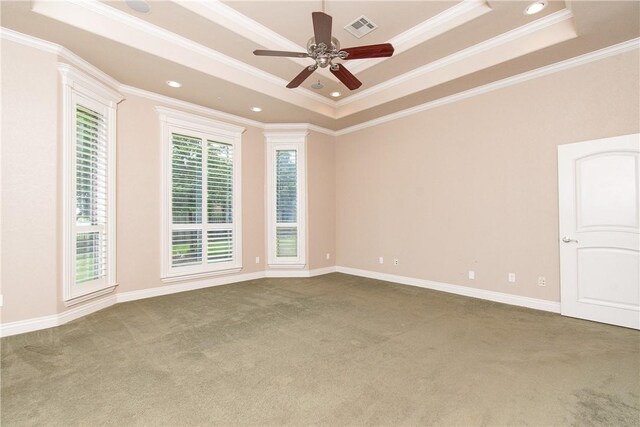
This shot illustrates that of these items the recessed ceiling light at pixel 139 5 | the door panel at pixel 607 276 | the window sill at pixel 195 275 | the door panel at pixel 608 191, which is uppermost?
the recessed ceiling light at pixel 139 5

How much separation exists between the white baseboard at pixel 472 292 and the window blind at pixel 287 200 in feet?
5.26

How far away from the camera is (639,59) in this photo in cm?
317

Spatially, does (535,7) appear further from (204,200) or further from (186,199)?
(186,199)

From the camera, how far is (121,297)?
419 cm

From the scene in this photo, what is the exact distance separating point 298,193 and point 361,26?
327cm

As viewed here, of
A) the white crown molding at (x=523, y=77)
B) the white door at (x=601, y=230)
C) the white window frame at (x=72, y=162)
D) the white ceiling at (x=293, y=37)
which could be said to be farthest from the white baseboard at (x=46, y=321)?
the white door at (x=601, y=230)

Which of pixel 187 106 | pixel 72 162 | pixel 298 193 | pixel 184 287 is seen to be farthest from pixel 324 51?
pixel 184 287

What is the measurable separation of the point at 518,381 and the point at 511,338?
887 mm

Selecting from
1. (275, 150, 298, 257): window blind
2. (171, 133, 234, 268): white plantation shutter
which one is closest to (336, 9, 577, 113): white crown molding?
(275, 150, 298, 257): window blind

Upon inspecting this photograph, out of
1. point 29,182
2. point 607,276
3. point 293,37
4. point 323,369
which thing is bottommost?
point 323,369

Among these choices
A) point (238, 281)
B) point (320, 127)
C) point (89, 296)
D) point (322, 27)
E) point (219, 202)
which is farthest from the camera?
point (320, 127)

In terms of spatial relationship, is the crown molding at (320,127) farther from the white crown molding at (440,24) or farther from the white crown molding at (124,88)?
the white crown molding at (440,24)

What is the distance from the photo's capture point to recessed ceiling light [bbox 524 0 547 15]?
289 centimetres

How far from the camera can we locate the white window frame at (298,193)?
5930 millimetres
